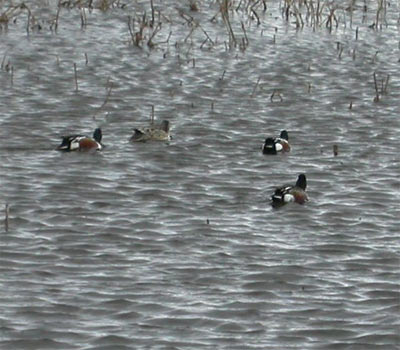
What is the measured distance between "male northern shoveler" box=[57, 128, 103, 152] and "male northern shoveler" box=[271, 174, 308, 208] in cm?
271

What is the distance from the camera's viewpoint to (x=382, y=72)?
2295 centimetres

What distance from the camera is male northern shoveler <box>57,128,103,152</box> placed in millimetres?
16875

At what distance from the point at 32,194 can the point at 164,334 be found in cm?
467

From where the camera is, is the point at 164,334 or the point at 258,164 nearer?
the point at 164,334

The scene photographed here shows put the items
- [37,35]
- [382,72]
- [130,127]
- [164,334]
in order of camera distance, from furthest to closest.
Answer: [37,35] → [382,72] → [130,127] → [164,334]

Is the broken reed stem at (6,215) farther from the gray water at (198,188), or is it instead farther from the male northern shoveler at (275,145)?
the male northern shoveler at (275,145)

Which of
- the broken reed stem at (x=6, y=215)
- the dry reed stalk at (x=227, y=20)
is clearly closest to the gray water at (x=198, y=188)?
the broken reed stem at (x=6, y=215)

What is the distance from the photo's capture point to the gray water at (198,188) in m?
11.2

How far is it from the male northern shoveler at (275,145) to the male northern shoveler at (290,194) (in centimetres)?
183

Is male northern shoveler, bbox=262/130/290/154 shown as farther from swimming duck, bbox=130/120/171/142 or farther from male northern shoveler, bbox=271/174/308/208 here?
male northern shoveler, bbox=271/174/308/208

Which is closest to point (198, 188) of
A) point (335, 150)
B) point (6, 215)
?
point (335, 150)

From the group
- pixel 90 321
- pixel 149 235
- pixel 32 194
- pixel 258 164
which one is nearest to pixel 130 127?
pixel 258 164

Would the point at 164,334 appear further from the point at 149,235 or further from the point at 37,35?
the point at 37,35

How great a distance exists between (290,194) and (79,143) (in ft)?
10.1
